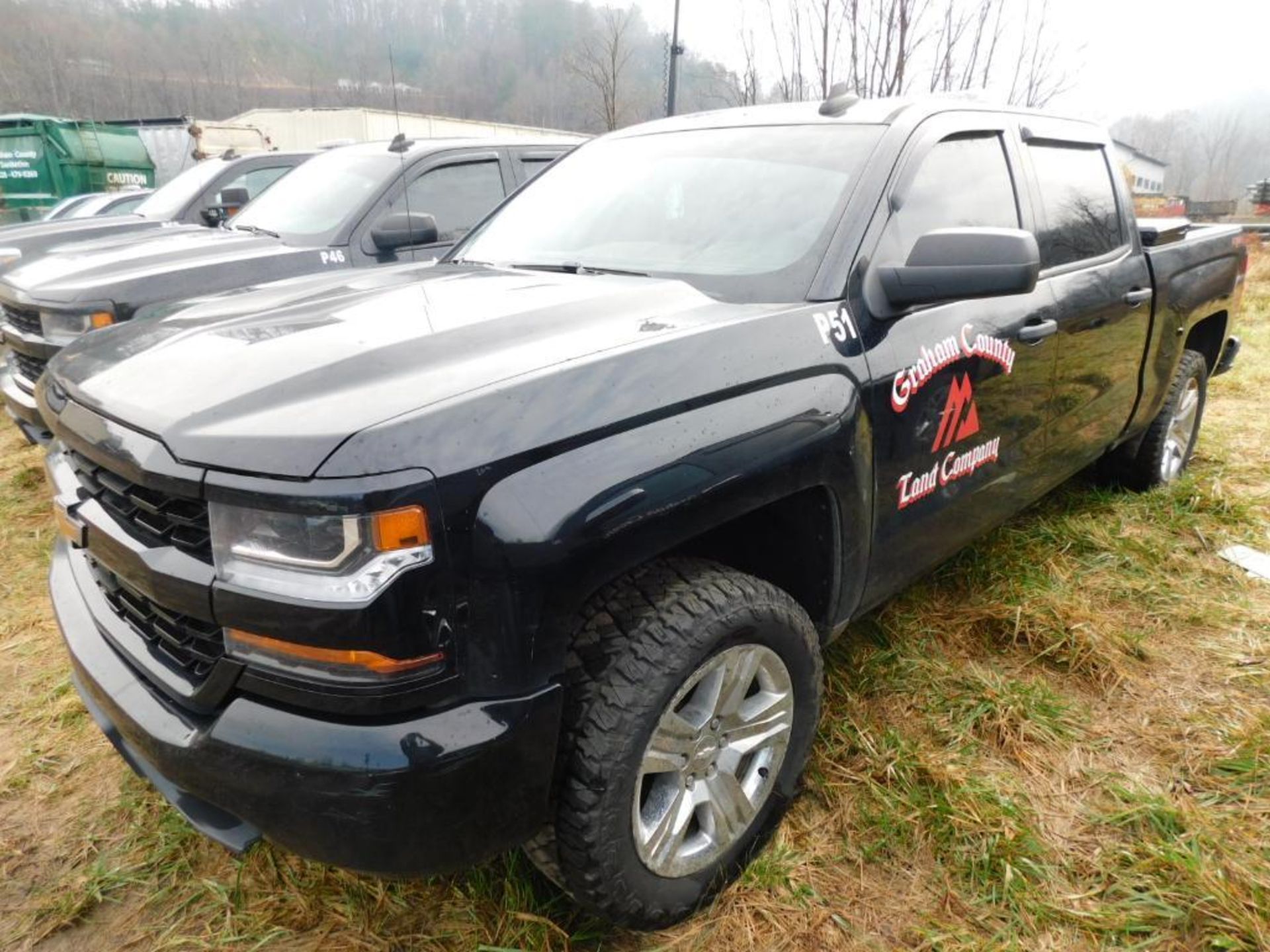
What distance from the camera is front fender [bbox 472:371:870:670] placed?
1.37 m

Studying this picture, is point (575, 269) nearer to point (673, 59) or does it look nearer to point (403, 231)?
point (403, 231)

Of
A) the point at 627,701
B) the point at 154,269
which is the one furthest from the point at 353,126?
the point at 627,701

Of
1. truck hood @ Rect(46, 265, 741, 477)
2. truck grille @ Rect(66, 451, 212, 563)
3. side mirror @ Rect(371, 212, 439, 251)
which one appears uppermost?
truck hood @ Rect(46, 265, 741, 477)

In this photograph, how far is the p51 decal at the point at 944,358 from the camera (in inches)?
82.3

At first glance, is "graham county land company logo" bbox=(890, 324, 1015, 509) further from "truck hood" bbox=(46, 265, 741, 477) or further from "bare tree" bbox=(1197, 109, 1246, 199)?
"bare tree" bbox=(1197, 109, 1246, 199)

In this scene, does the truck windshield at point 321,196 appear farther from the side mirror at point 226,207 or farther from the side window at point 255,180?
the side window at point 255,180

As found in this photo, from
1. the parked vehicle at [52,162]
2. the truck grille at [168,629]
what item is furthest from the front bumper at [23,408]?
the parked vehicle at [52,162]

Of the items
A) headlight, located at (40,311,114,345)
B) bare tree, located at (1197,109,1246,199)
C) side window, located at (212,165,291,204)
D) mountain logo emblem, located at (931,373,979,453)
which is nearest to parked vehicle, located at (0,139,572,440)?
headlight, located at (40,311,114,345)

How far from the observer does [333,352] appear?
5.36 feet

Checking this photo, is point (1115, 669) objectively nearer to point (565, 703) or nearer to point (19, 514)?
point (565, 703)

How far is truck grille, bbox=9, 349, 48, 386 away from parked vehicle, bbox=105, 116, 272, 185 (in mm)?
13879

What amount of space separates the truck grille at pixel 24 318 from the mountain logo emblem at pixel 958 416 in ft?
13.6

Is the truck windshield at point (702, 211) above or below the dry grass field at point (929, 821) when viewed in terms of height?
above

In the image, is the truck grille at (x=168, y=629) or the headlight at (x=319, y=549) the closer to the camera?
the headlight at (x=319, y=549)
